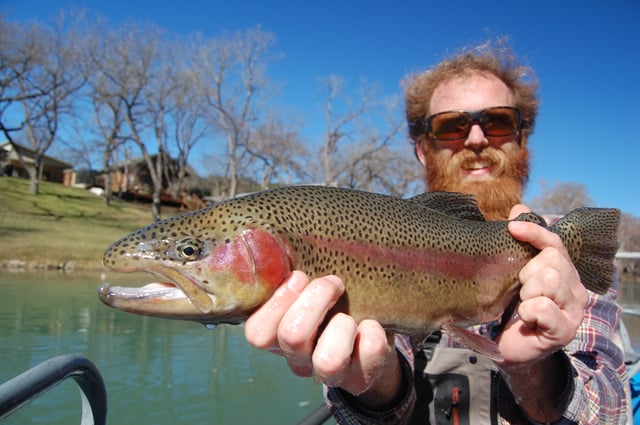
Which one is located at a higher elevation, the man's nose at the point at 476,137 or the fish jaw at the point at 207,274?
the man's nose at the point at 476,137

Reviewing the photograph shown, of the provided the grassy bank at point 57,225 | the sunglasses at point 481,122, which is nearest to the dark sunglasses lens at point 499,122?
the sunglasses at point 481,122

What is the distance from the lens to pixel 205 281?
189cm

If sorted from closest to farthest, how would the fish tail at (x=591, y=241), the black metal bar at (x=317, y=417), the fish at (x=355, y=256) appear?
the fish at (x=355, y=256) → the fish tail at (x=591, y=241) → the black metal bar at (x=317, y=417)

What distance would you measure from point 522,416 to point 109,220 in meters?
31.0

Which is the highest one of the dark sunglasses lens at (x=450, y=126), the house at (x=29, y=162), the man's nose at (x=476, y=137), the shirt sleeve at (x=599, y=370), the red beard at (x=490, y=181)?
the house at (x=29, y=162)

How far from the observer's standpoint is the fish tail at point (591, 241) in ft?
8.58

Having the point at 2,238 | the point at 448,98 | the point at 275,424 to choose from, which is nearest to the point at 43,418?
the point at 275,424

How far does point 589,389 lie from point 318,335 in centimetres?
155

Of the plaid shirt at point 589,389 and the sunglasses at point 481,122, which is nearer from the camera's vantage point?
the plaid shirt at point 589,389

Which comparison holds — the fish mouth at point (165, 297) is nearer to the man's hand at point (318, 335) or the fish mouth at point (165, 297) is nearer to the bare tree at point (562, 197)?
the man's hand at point (318, 335)

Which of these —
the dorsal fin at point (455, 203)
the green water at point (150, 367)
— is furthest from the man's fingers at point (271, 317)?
the green water at point (150, 367)

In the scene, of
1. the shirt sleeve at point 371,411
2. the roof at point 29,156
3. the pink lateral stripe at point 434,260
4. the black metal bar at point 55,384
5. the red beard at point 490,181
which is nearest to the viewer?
the black metal bar at point 55,384

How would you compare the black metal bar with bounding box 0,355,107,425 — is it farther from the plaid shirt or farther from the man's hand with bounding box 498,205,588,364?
the man's hand with bounding box 498,205,588,364

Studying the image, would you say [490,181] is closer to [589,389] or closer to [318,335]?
[589,389]
